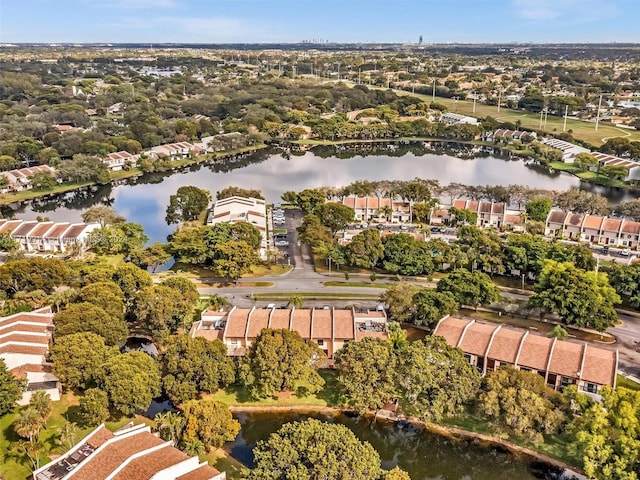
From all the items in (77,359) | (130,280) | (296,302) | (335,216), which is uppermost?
(335,216)

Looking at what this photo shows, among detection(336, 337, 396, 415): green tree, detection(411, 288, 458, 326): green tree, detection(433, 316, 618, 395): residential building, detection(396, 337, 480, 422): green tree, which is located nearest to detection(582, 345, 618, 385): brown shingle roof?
detection(433, 316, 618, 395): residential building

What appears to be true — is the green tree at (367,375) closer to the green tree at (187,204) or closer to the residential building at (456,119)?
the green tree at (187,204)

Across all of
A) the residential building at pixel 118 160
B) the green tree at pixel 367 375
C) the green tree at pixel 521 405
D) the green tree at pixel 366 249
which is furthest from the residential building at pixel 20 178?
the green tree at pixel 521 405

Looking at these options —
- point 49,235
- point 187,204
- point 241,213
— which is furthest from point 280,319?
point 187,204

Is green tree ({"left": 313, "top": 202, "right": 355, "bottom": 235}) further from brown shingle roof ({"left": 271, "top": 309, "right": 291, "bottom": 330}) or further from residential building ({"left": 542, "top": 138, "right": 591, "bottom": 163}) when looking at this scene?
residential building ({"left": 542, "top": 138, "right": 591, "bottom": 163})

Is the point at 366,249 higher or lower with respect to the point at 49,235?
higher

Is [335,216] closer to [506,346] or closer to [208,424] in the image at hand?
[506,346]
